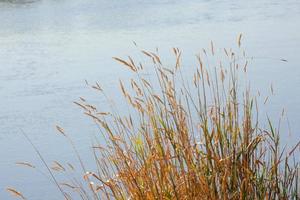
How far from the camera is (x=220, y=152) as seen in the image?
264 centimetres

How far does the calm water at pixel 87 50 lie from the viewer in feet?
16.7

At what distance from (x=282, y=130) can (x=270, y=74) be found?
1729 mm

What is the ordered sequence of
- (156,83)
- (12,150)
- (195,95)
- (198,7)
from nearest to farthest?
(12,150) < (195,95) < (156,83) < (198,7)

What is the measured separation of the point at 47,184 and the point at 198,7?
7.94 meters

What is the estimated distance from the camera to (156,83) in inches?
238

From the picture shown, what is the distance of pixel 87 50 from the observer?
8.28m

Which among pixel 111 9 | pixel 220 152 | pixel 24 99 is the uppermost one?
pixel 220 152

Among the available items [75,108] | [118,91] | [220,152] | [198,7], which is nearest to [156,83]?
[118,91]

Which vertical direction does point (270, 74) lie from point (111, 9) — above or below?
above

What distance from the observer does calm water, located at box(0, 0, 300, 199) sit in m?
5.09

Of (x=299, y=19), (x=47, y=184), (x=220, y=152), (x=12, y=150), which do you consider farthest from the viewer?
(x=299, y=19)

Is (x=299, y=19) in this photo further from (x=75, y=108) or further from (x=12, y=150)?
(x=12, y=150)

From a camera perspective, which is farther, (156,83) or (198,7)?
(198,7)

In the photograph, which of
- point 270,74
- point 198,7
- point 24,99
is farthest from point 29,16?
point 270,74
